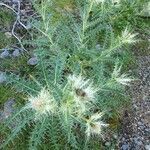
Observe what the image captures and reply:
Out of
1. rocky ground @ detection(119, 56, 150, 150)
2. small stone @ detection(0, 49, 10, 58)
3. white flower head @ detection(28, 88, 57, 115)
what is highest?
white flower head @ detection(28, 88, 57, 115)

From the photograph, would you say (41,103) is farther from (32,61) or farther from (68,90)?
(32,61)

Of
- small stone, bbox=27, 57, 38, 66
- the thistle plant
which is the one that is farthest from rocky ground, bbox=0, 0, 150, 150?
the thistle plant

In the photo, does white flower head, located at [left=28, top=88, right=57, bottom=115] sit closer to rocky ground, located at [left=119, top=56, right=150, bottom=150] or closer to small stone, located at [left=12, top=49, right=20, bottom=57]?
rocky ground, located at [left=119, top=56, right=150, bottom=150]

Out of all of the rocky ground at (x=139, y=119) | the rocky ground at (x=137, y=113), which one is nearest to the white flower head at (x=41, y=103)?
the rocky ground at (x=137, y=113)

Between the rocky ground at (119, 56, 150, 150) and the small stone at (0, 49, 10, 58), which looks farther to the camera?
the small stone at (0, 49, 10, 58)

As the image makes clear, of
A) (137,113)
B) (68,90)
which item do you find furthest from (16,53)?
(137,113)

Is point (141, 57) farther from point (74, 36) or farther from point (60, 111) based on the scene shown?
point (60, 111)

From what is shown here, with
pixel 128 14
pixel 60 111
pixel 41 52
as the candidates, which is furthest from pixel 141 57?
pixel 60 111
